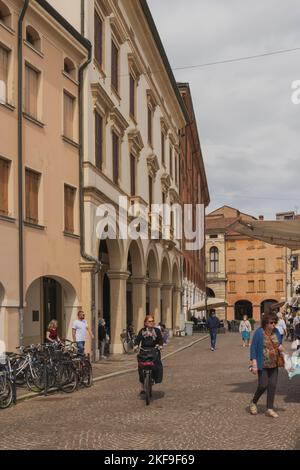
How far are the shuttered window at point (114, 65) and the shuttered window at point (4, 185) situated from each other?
1005 cm

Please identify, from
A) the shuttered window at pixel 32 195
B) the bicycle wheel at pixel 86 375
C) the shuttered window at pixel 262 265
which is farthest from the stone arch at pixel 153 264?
the shuttered window at pixel 262 265

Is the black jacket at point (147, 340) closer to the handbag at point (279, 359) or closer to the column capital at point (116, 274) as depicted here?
the handbag at point (279, 359)

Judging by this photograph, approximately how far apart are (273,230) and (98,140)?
12.5 m

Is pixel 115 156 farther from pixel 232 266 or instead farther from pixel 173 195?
pixel 232 266

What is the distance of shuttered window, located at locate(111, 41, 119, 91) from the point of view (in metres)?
26.2

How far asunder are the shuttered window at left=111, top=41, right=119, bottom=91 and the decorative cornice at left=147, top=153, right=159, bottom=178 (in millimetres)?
6534

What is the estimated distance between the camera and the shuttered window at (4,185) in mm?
16844

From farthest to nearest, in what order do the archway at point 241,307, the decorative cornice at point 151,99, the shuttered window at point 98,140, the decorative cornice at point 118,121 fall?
1. the archway at point 241,307
2. the decorative cornice at point 151,99
3. the decorative cornice at point 118,121
4. the shuttered window at point 98,140

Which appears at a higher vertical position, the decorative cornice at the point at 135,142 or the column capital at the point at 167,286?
the decorative cornice at the point at 135,142

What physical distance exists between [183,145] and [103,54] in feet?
90.8

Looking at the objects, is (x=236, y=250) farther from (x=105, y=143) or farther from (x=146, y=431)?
(x=146, y=431)

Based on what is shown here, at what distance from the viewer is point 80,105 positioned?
860 inches

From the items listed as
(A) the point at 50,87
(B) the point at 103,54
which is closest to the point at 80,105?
(A) the point at 50,87

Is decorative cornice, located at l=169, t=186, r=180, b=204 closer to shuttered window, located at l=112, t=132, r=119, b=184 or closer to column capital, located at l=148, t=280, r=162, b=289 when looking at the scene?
column capital, located at l=148, t=280, r=162, b=289
